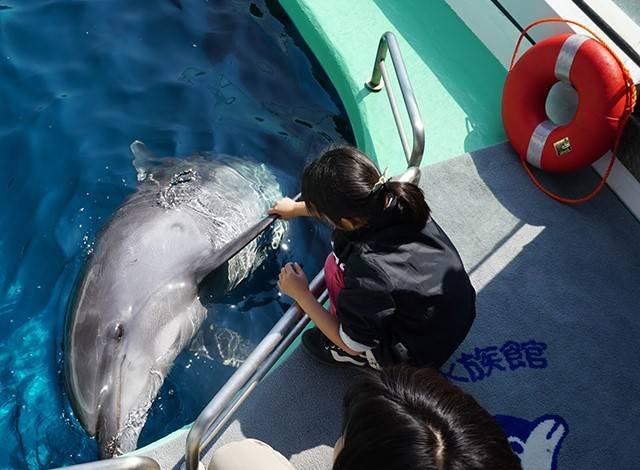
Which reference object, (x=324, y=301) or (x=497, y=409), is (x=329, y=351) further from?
(x=497, y=409)

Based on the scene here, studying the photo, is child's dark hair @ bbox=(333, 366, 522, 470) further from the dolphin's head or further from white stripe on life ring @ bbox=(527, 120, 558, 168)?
white stripe on life ring @ bbox=(527, 120, 558, 168)

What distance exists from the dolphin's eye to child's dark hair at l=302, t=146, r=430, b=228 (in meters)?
1.66

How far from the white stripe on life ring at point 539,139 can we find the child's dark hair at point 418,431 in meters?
3.21

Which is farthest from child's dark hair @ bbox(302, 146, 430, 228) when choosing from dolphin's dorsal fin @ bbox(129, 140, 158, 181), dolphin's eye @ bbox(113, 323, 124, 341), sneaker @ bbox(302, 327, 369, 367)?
dolphin's dorsal fin @ bbox(129, 140, 158, 181)

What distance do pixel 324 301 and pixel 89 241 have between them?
1.96 m

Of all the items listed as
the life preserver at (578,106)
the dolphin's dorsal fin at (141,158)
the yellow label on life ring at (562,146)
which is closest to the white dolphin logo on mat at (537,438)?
the life preserver at (578,106)

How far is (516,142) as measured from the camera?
16.3 feet

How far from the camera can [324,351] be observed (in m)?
3.68

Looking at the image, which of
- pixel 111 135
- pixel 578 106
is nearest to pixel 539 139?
pixel 578 106

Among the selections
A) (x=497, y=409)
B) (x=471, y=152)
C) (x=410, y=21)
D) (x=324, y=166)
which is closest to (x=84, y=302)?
(x=324, y=166)

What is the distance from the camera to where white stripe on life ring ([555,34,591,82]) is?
4.55m

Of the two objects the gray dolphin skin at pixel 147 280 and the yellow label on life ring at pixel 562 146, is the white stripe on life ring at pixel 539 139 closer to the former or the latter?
the yellow label on life ring at pixel 562 146

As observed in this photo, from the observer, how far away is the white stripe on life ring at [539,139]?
15.6 feet

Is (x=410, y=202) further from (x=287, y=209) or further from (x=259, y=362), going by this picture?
(x=287, y=209)
